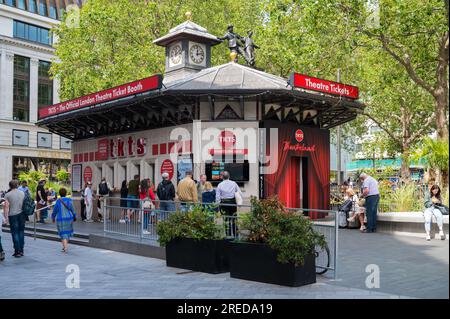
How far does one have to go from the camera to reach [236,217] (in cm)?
911

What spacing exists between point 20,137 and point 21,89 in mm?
5595

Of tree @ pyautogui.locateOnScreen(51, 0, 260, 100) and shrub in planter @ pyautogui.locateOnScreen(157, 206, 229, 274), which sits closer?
shrub in planter @ pyautogui.locateOnScreen(157, 206, 229, 274)

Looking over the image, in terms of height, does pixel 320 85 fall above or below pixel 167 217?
above

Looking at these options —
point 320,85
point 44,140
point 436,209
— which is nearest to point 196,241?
point 436,209

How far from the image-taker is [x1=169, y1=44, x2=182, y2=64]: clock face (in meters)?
21.3

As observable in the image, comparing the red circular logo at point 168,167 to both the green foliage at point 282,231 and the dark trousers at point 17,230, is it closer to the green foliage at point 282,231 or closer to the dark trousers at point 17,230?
the dark trousers at point 17,230

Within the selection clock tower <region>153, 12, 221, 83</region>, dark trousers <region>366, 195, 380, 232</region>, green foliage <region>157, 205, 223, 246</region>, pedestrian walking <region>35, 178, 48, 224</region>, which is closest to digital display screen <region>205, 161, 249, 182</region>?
dark trousers <region>366, 195, 380, 232</region>

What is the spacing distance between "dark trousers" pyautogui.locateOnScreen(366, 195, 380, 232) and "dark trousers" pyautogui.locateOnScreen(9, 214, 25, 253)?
9.49 m

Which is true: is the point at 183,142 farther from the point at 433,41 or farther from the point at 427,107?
the point at 427,107

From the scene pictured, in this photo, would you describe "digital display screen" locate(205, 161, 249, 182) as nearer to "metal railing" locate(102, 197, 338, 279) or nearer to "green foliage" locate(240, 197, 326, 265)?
"metal railing" locate(102, 197, 338, 279)

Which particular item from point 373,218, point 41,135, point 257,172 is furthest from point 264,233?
point 41,135

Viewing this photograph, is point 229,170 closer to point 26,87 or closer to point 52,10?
point 26,87

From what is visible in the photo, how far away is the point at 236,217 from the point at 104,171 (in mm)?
14230

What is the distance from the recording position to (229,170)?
16688 millimetres
